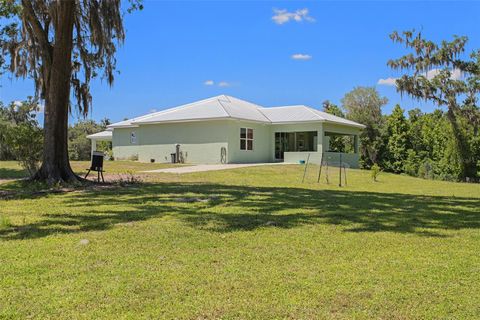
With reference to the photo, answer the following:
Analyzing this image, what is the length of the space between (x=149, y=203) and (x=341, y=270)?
225 inches

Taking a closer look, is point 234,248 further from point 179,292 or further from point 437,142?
point 437,142

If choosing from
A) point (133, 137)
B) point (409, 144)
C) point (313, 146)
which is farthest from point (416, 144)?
point (133, 137)

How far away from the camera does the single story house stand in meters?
28.0

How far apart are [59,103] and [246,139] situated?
54.2 feet

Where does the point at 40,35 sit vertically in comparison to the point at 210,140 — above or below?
above

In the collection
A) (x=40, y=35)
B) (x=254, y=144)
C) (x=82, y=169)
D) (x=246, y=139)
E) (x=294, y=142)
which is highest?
(x=40, y=35)

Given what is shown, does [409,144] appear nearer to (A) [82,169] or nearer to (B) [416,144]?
(B) [416,144]

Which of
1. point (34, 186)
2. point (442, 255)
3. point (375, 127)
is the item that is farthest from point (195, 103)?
point (442, 255)

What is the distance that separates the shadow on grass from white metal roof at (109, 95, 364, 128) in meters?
16.5

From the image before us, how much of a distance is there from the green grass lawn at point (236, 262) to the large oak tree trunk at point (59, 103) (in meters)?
4.21

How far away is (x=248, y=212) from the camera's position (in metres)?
8.66

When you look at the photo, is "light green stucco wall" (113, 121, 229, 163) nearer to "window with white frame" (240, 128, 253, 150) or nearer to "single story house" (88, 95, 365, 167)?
"single story house" (88, 95, 365, 167)

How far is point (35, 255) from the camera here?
536cm

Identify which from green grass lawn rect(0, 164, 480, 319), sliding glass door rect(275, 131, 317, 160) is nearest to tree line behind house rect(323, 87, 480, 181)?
sliding glass door rect(275, 131, 317, 160)
